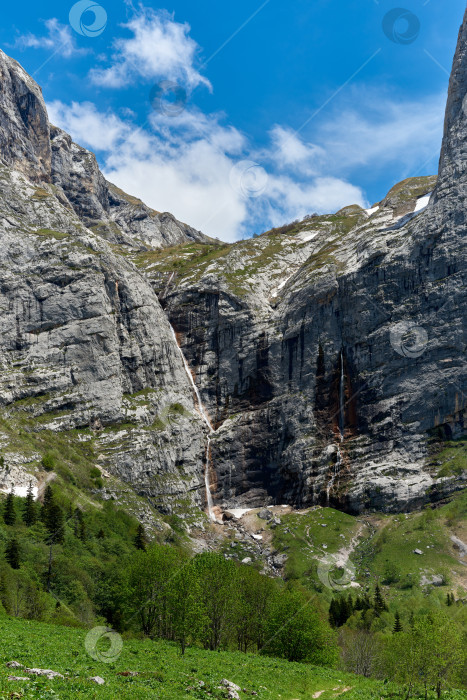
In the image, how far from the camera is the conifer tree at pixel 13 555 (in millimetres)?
66125

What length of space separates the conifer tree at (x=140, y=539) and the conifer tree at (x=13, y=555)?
25.7m

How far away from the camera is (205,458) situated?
447 ft

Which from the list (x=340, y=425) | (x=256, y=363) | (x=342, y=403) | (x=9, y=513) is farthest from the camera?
(x=256, y=363)

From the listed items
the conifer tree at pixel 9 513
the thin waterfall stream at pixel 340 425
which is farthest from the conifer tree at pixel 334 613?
the conifer tree at pixel 9 513

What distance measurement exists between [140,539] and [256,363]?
64.4 m

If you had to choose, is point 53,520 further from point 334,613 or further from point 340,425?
point 340,425

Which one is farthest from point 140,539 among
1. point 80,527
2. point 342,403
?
point 342,403

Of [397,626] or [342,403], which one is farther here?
[342,403]

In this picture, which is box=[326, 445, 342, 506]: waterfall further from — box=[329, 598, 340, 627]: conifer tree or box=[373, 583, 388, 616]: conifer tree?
box=[329, 598, 340, 627]: conifer tree

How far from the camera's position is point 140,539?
9294 centimetres

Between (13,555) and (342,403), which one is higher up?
(342,403)

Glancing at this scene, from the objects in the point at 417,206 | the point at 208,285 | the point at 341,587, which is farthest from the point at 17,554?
the point at 417,206

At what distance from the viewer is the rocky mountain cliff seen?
390 ft

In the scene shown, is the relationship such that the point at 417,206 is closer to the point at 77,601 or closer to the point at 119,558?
the point at 119,558
